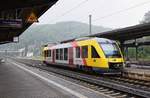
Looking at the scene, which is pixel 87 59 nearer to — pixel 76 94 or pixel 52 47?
pixel 76 94

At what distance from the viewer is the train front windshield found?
24731 mm

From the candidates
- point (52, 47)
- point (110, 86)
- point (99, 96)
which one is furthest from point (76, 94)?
point (52, 47)

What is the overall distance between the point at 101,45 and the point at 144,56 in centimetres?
5375

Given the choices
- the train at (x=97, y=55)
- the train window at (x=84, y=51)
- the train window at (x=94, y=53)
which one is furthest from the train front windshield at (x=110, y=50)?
the train window at (x=84, y=51)

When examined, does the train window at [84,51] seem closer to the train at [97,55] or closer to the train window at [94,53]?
the train at [97,55]

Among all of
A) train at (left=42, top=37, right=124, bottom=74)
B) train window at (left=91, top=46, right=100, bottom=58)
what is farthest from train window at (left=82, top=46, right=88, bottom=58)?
train window at (left=91, top=46, right=100, bottom=58)

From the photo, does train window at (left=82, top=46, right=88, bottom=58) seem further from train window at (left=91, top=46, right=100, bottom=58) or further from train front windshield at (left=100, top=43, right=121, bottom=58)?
train front windshield at (left=100, top=43, right=121, bottom=58)

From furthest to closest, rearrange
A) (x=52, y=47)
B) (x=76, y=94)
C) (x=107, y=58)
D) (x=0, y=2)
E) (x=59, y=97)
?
(x=52, y=47), (x=107, y=58), (x=0, y=2), (x=76, y=94), (x=59, y=97)

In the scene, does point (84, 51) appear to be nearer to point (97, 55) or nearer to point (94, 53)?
point (94, 53)

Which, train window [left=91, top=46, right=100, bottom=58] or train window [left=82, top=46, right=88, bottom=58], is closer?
train window [left=91, top=46, right=100, bottom=58]

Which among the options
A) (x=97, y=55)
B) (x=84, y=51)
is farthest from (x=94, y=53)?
(x=84, y=51)

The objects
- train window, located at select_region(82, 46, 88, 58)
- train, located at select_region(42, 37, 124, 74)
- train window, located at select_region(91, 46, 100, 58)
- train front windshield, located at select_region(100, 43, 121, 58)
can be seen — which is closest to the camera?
train, located at select_region(42, 37, 124, 74)

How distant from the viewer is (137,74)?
82.1 feet

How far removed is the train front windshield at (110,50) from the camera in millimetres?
24731
